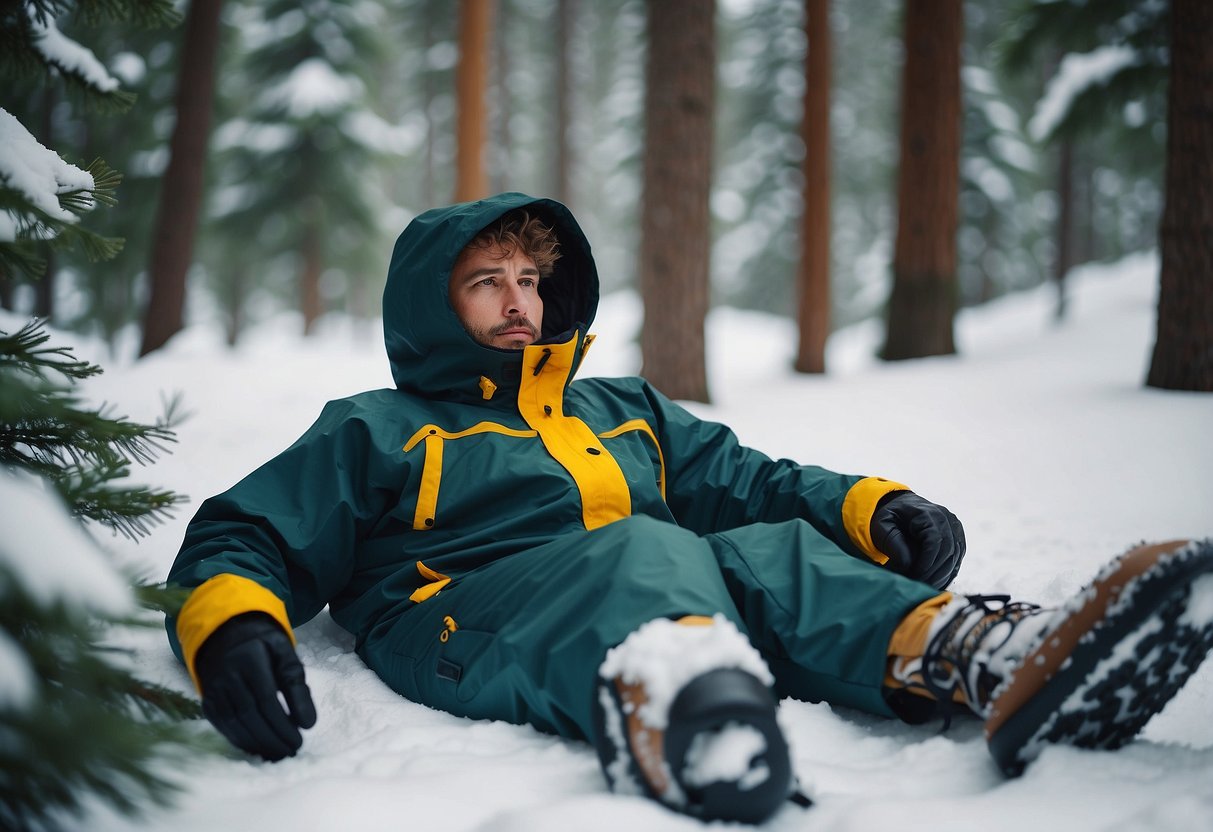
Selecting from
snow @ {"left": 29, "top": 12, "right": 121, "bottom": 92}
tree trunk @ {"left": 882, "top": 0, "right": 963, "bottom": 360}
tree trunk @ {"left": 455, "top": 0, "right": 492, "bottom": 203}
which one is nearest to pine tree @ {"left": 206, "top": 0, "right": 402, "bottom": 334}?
tree trunk @ {"left": 455, "top": 0, "right": 492, "bottom": 203}

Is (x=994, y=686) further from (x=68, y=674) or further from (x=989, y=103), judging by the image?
(x=989, y=103)

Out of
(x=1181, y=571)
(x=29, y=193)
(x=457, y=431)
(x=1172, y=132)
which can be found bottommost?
(x=1181, y=571)

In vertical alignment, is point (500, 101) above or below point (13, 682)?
above

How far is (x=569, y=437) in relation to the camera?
2305 millimetres

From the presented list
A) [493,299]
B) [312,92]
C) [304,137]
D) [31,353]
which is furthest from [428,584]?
[304,137]

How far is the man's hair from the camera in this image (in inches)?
98.1

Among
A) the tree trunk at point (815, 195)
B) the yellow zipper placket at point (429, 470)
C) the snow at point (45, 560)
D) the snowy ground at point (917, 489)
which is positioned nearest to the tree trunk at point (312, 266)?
the snowy ground at point (917, 489)

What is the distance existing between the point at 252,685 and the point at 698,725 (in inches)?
36.5

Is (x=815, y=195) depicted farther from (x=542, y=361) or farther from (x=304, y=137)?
(x=304, y=137)

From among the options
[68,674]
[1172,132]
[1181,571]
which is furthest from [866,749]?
[1172,132]

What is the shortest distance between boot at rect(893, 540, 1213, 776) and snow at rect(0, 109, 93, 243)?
2015 mm

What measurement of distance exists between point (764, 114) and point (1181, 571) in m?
20.1

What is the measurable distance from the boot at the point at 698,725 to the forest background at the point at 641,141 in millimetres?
1500

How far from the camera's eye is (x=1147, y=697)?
1.47 meters
